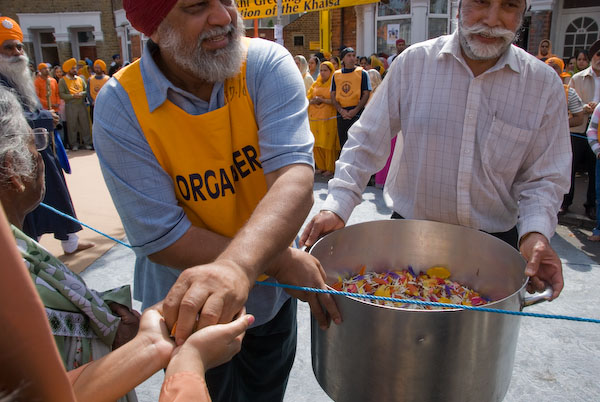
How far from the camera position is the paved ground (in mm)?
2422

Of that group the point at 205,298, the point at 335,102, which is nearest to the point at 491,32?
the point at 205,298

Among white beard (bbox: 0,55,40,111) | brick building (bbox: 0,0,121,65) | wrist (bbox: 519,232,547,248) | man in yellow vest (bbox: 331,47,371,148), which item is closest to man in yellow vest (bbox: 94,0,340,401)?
wrist (bbox: 519,232,547,248)

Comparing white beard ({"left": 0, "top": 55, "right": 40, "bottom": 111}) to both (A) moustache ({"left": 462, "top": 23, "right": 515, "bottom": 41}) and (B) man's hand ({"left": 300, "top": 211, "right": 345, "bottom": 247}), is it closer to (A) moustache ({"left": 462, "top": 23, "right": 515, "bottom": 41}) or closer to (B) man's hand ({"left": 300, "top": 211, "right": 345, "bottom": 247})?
(B) man's hand ({"left": 300, "top": 211, "right": 345, "bottom": 247})

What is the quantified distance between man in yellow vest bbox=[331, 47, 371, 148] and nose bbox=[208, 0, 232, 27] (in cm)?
560

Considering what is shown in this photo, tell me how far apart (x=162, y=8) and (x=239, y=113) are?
0.34 meters

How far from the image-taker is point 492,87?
1.77 metres

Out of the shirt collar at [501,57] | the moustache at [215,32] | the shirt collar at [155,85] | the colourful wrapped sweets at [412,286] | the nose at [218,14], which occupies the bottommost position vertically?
the colourful wrapped sweets at [412,286]

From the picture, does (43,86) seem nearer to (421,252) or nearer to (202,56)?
(202,56)

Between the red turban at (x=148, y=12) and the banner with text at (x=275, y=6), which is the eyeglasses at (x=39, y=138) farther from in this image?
the banner with text at (x=275, y=6)

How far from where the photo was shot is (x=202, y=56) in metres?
1.27

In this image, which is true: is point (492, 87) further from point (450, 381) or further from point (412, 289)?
point (450, 381)

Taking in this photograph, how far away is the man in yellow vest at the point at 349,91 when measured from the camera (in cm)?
679

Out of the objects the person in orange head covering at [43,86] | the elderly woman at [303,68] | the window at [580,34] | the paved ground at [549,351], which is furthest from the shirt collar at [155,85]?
the window at [580,34]

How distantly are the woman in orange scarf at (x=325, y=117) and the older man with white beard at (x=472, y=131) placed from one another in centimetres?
539
